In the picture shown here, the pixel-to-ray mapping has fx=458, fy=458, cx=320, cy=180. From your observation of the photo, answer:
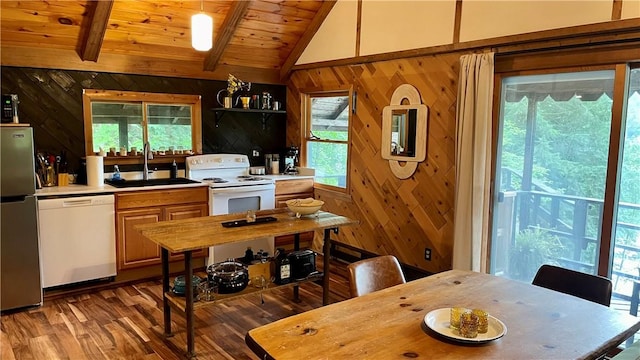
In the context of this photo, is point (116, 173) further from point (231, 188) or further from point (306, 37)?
point (306, 37)

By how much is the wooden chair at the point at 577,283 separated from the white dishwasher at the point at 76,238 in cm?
354

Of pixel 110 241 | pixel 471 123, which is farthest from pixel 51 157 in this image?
pixel 471 123

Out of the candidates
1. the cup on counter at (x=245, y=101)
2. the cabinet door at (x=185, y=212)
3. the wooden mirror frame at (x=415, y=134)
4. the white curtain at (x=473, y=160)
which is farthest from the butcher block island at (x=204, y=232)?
the cup on counter at (x=245, y=101)

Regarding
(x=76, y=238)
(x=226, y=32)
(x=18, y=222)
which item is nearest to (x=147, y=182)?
(x=76, y=238)

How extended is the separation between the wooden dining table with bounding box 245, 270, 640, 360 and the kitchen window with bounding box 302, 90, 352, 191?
3194mm

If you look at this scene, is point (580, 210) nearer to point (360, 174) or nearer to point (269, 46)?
point (360, 174)

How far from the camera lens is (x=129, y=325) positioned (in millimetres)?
3504

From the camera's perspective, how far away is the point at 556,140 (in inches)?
133

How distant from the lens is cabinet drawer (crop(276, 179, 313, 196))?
17.4 ft

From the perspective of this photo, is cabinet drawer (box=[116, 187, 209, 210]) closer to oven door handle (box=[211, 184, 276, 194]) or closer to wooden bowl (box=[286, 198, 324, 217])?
oven door handle (box=[211, 184, 276, 194])

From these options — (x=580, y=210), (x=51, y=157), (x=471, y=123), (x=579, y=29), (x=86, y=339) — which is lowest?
(x=86, y=339)

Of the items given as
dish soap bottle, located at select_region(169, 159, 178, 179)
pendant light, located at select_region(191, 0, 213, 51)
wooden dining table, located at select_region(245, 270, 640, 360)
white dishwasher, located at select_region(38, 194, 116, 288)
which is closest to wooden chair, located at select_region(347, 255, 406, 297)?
wooden dining table, located at select_region(245, 270, 640, 360)

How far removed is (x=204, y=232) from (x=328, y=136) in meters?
2.79

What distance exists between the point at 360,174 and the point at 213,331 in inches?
90.8
